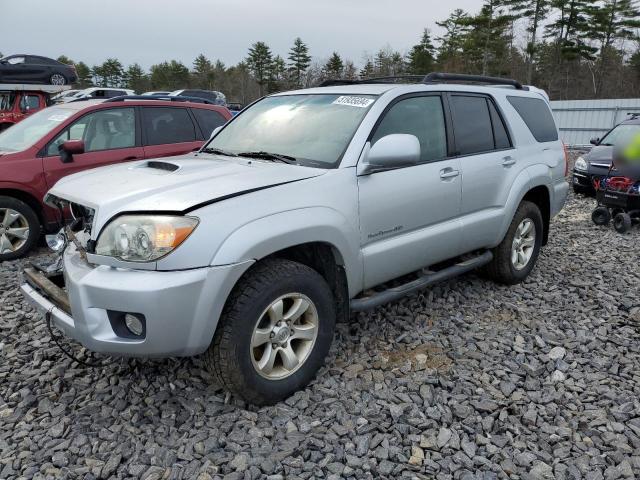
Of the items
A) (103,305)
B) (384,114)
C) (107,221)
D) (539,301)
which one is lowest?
(539,301)

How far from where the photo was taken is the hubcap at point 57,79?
546 inches

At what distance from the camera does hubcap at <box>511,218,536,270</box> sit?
4.55m

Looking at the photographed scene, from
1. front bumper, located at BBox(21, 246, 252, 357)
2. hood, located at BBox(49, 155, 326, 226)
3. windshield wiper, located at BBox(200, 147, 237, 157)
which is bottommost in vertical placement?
front bumper, located at BBox(21, 246, 252, 357)

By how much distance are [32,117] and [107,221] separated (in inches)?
185

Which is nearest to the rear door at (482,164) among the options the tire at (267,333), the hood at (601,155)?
the tire at (267,333)

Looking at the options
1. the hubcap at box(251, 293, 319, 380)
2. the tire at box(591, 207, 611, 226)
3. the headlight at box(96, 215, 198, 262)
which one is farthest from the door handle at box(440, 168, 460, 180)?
the tire at box(591, 207, 611, 226)

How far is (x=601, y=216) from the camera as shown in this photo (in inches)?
285

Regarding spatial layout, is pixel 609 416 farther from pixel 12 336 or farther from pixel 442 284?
pixel 12 336

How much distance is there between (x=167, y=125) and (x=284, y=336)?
4.61 meters

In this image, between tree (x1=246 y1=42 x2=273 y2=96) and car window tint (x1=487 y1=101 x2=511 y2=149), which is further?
tree (x1=246 y1=42 x2=273 y2=96)

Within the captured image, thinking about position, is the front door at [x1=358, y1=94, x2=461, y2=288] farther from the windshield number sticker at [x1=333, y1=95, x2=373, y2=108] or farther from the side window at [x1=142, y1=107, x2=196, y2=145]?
the side window at [x1=142, y1=107, x2=196, y2=145]

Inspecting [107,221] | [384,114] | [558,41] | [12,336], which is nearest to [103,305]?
[107,221]

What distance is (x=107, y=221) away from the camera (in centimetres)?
245

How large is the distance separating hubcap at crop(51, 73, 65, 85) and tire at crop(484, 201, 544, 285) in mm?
13764
